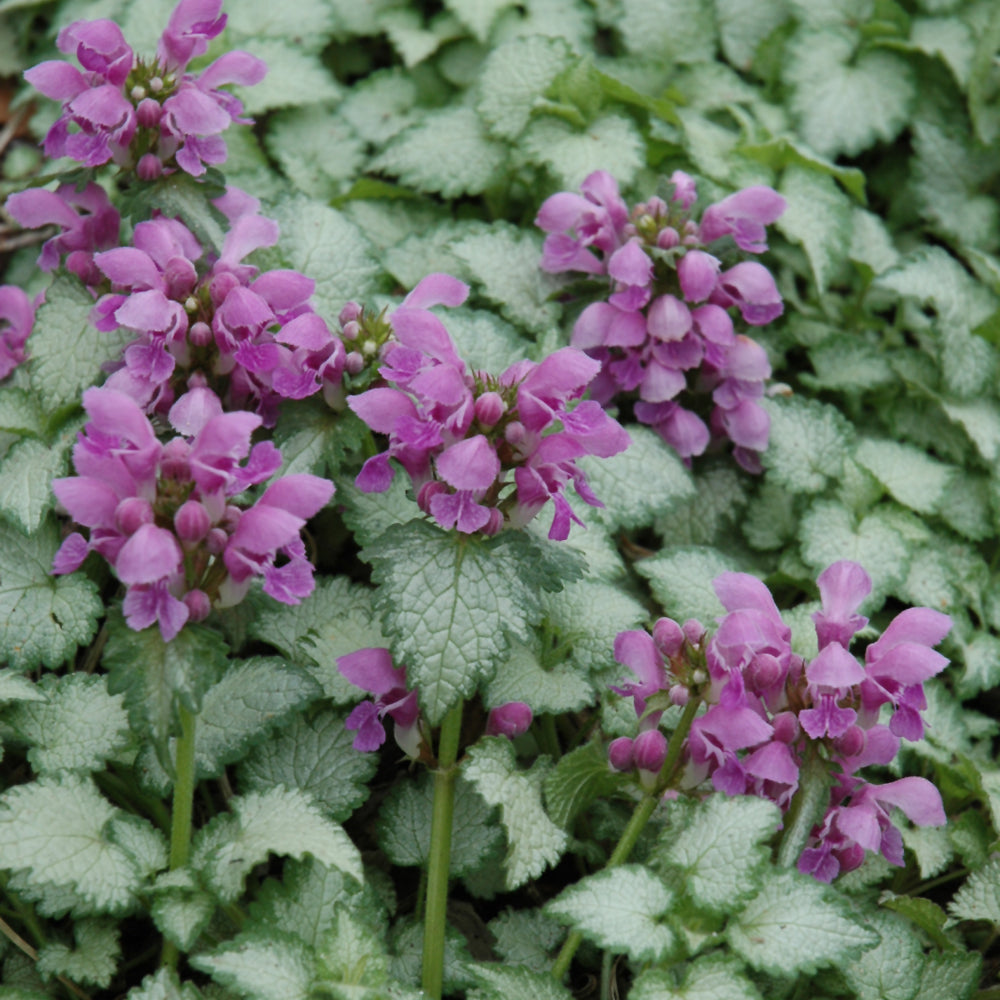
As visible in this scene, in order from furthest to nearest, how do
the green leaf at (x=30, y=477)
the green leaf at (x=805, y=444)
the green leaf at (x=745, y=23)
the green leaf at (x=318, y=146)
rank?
the green leaf at (x=745, y=23) < the green leaf at (x=318, y=146) < the green leaf at (x=805, y=444) < the green leaf at (x=30, y=477)

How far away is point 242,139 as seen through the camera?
2.62 meters

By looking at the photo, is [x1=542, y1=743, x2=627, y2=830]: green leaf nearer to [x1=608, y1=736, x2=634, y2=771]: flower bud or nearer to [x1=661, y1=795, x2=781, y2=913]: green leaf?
[x1=608, y1=736, x2=634, y2=771]: flower bud

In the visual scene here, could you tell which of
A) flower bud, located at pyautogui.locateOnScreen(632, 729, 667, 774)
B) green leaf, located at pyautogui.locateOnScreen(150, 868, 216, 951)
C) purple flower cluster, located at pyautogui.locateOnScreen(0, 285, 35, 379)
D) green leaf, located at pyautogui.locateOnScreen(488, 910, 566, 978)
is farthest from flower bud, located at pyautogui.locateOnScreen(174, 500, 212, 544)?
purple flower cluster, located at pyautogui.locateOnScreen(0, 285, 35, 379)

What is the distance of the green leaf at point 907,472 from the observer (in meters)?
2.17

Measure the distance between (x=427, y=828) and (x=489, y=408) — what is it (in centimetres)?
67

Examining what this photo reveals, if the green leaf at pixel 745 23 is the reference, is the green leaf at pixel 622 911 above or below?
below

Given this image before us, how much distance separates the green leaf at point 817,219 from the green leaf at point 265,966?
170cm

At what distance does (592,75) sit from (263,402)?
123 centimetres

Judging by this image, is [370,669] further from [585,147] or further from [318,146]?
[318,146]

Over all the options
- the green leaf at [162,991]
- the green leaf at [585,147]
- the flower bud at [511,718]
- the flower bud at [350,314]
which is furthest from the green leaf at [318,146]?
the green leaf at [162,991]

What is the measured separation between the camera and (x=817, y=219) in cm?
245

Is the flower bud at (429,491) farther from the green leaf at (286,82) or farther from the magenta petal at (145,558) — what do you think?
the green leaf at (286,82)

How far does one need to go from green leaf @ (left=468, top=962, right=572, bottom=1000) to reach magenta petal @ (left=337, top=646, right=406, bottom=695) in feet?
1.26

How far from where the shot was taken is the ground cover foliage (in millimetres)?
1357
